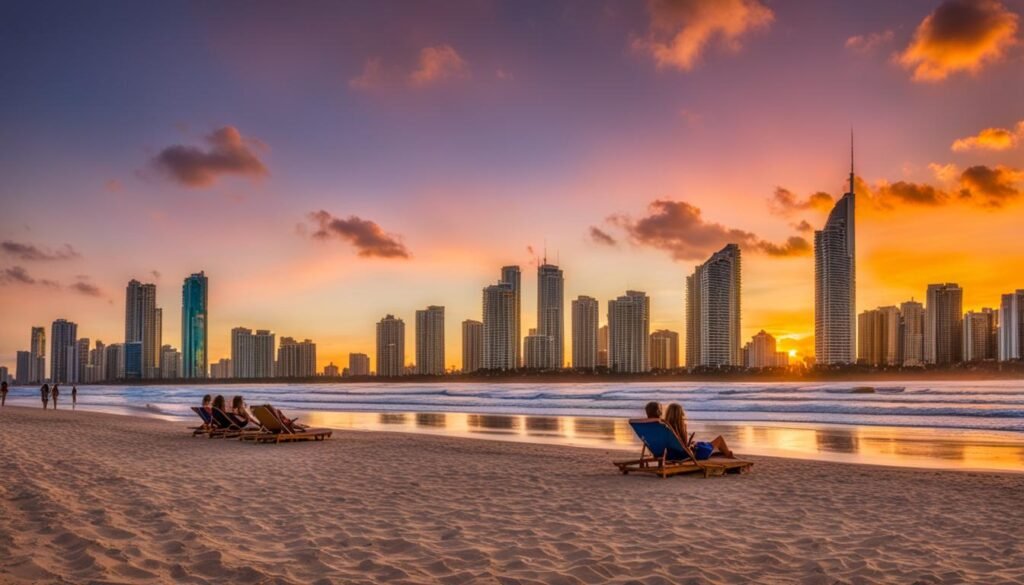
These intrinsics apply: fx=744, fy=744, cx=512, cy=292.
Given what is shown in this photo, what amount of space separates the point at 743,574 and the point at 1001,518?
4.48 meters

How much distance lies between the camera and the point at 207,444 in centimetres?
1802

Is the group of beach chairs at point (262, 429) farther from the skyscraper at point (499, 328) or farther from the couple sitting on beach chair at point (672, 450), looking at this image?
the skyscraper at point (499, 328)

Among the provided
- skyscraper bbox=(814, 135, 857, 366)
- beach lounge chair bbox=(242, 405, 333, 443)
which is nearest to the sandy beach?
beach lounge chair bbox=(242, 405, 333, 443)

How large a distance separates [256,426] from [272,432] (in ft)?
8.09

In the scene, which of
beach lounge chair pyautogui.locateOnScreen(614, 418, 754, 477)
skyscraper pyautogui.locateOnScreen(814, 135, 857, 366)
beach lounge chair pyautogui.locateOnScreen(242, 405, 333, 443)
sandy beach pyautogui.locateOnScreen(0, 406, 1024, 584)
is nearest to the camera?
sandy beach pyautogui.locateOnScreen(0, 406, 1024, 584)

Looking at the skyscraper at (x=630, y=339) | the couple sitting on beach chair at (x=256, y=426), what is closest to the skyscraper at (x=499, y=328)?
the skyscraper at (x=630, y=339)

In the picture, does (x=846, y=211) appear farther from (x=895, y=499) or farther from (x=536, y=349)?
(x=895, y=499)

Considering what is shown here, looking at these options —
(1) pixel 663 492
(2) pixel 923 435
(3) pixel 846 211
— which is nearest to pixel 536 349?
(3) pixel 846 211

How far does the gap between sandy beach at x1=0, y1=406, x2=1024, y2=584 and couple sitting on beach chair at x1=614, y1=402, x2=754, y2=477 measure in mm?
250

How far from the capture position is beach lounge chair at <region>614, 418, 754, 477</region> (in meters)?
11.7

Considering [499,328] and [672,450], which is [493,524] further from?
[499,328]

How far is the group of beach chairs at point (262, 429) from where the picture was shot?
18094mm

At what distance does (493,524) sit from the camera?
788 cm

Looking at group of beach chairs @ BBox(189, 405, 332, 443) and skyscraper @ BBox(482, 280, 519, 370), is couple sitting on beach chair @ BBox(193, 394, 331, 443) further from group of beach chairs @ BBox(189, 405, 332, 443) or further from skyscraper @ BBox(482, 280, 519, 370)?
skyscraper @ BBox(482, 280, 519, 370)
